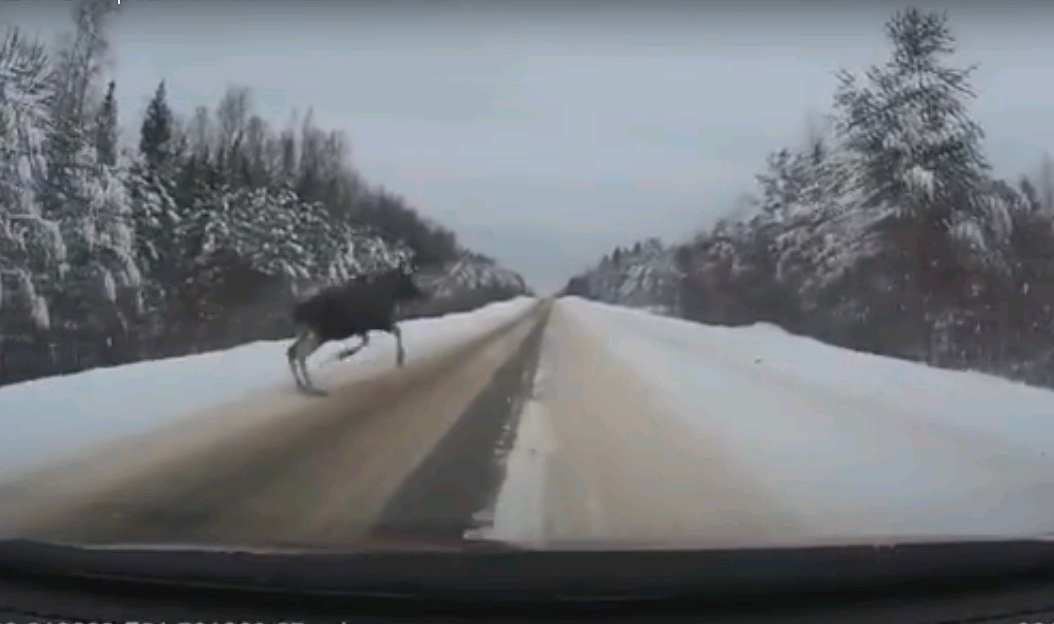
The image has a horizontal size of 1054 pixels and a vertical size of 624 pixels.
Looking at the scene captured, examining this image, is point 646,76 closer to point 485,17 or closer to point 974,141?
point 485,17

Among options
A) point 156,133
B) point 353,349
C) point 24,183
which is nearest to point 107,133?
point 156,133

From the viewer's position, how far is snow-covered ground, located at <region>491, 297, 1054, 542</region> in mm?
2711

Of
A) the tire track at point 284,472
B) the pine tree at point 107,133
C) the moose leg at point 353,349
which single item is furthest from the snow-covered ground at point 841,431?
the pine tree at point 107,133

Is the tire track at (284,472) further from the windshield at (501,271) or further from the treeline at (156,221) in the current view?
the treeline at (156,221)

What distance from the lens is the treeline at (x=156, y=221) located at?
2523mm

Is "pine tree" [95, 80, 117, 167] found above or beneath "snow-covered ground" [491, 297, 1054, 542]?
above

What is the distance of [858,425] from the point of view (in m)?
2.87

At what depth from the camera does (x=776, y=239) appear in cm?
296

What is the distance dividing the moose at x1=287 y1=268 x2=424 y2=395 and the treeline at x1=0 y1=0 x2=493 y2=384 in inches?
1.3

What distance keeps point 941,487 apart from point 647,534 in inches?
29.2

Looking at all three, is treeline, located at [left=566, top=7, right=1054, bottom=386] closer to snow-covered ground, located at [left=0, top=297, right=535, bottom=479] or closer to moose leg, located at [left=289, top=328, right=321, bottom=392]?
snow-covered ground, located at [left=0, top=297, right=535, bottom=479]

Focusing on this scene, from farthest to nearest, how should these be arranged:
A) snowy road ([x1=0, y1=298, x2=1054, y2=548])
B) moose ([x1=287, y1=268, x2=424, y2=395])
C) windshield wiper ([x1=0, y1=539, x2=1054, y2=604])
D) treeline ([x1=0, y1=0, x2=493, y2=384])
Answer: moose ([x1=287, y1=268, x2=424, y2=395]), snowy road ([x1=0, y1=298, x2=1054, y2=548]), treeline ([x1=0, y1=0, x2=493, y2=384]), windshield wiper ([x1=0, y1=539, x2=1054, y2=604])

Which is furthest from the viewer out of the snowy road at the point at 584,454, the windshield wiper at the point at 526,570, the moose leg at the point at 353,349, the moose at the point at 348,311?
the moose leg at the point at 353,349

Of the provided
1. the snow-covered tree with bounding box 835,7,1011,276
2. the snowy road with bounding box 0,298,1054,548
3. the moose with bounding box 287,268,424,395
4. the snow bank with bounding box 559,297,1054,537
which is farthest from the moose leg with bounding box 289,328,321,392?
the snow-covered tree with bounding box 835,7,1011,276
